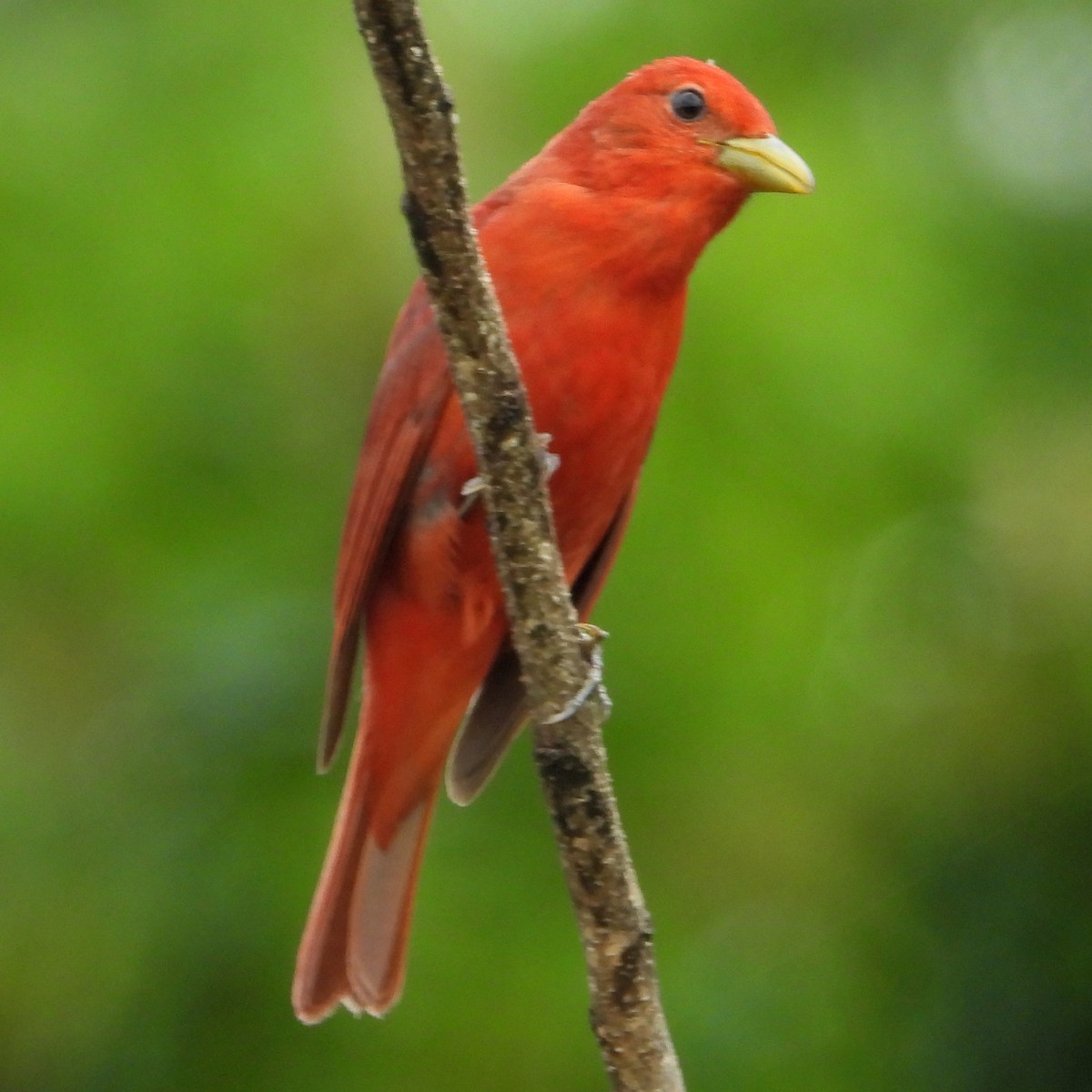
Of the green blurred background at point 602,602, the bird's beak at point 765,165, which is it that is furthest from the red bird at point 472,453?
the green blurred background at point 602,602

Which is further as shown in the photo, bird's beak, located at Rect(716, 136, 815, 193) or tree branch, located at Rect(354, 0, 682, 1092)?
bird's beak, located at Rect(716, 136, 815, 193)

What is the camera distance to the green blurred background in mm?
3689

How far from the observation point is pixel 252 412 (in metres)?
3.91

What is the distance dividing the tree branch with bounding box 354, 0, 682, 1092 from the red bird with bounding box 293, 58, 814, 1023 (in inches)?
28.3

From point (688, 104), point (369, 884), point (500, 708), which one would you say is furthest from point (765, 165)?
point (369, 884)

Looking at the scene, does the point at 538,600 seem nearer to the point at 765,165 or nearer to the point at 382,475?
the point at 382,475

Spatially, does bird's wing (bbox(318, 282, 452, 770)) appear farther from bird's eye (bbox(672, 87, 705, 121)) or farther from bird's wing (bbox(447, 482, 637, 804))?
bird's eye (bbox(672, 87, 705, 121))

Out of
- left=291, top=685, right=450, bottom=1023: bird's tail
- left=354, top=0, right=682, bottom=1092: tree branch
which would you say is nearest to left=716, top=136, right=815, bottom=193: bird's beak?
left=354, top=0, right=682, bottom=1092: tree branch

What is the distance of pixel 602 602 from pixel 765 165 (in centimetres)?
103

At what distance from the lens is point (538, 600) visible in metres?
2.64

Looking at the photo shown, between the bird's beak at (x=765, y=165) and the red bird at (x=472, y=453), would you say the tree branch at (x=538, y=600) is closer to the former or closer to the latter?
the red bird at (x=472, y=453)

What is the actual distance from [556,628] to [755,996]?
1422mm

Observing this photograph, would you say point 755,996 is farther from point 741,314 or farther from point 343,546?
point 741,314

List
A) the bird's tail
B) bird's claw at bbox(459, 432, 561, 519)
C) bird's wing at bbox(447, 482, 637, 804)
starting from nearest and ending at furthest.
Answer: bird's claw at bbox(459, 432, 561, 519) < the bird's tail < bird's wing at bbox(447, 482, 637, 804)
